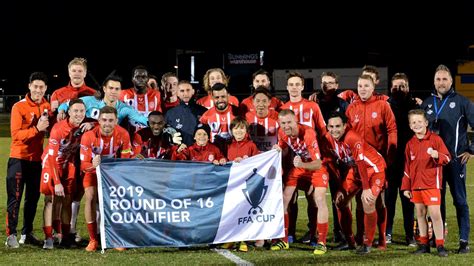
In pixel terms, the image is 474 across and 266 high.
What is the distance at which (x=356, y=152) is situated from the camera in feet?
22.7

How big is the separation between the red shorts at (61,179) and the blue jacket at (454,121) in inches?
143

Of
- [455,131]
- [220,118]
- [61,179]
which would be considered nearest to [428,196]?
[455,131]

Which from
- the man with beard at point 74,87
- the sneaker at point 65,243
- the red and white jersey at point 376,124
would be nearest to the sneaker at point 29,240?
the sneaker at point 65,243

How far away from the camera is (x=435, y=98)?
722 cm

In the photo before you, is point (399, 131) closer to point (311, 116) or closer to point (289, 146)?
point (311, 116)

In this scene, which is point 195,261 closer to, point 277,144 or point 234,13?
point 277,144

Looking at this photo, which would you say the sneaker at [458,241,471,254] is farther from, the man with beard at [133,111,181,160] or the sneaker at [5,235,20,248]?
the sneaker at [5,235,20,248]

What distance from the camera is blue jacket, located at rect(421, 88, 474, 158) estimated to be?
704 cm

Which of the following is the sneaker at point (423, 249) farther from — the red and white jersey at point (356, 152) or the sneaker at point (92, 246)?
the sneaker at point (92, 246)

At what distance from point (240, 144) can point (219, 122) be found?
1.27ft

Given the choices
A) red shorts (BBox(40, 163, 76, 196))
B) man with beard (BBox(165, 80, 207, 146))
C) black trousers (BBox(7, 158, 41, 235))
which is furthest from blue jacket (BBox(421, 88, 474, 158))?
black trousers (BBox(7, 158, 41, 235))

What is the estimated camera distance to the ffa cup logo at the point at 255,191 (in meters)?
7.10

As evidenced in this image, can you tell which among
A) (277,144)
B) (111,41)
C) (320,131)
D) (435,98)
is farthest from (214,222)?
→ (111,41)

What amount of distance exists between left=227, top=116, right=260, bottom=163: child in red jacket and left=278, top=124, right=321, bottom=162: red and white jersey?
0.31 metres
